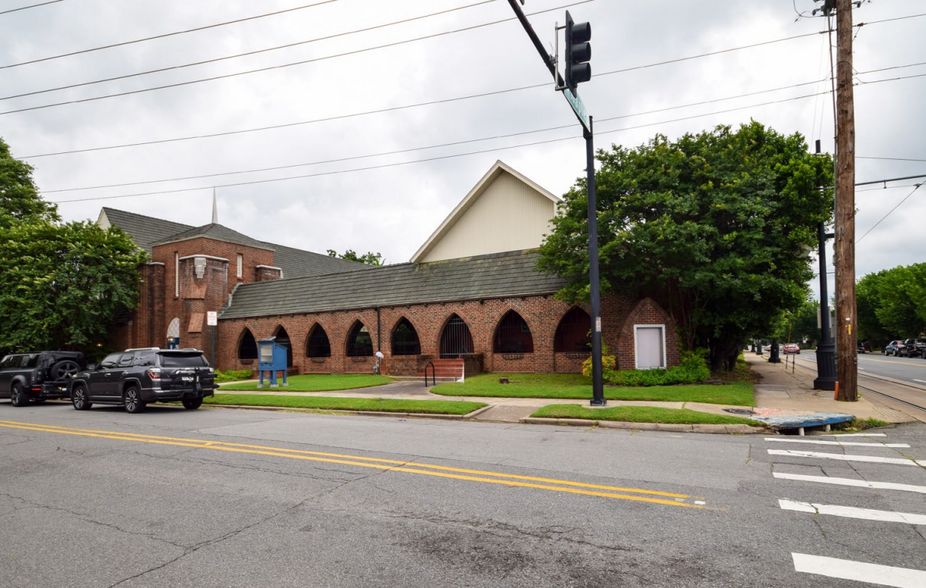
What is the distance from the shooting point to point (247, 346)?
108 ft

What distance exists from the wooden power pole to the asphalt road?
4.58m

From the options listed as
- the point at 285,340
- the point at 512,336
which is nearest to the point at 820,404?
the point at 512,336

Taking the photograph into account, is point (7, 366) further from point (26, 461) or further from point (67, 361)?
point (26, 461)

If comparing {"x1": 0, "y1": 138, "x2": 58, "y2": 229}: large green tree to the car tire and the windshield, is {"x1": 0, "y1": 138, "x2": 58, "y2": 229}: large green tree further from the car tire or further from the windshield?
the windshield

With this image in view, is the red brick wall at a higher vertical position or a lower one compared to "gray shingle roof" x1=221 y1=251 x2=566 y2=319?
lower

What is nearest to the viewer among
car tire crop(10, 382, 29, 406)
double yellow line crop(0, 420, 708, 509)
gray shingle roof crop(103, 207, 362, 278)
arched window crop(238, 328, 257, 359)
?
double yellow line crop(0, 420, 708, 509)

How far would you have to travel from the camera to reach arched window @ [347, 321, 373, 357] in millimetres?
28234

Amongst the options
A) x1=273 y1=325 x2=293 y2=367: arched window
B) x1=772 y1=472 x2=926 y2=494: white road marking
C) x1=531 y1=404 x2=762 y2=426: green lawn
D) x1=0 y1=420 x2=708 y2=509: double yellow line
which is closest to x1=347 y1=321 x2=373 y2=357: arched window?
x1=273 y1=325 x2=293 y2=367: arched window

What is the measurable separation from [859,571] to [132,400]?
16721mm

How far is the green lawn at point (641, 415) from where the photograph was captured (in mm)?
10781

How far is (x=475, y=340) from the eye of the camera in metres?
24.4

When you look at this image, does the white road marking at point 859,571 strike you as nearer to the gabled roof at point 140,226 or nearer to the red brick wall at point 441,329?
the red brick wall at point 441,329

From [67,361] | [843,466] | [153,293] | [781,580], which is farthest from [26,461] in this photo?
[153,293]

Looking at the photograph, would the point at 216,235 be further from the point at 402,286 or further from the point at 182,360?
the point at 182,360
